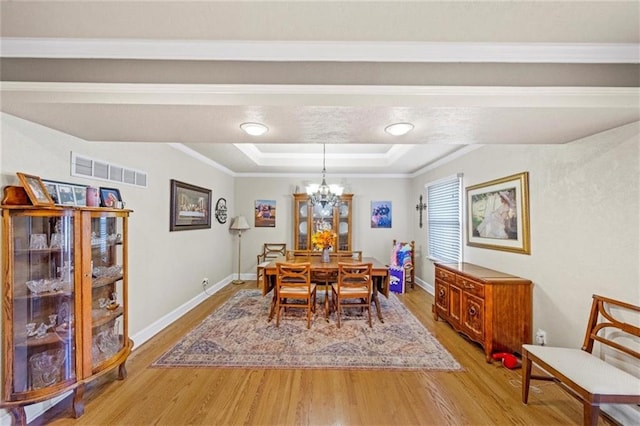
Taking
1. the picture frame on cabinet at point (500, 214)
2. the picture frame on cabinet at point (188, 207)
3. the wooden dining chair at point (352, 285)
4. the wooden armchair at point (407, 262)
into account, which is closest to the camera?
the picture frame on cabinet at point (500, 214)

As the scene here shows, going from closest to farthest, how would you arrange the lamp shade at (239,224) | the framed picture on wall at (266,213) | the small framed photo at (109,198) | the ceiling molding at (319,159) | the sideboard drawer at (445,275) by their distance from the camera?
the small framed photo at (109,198)
the sideboard drawer at (445,275)
the ceiling molding at (319,159)
the lamp shade at (239,224)
the framed picture on wall at (266,213)

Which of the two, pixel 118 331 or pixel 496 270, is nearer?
pixel 118 331

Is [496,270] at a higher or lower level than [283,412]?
higher

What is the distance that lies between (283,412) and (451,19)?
8.97ft

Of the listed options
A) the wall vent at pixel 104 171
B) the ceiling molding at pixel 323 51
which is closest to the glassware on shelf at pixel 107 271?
the wall vent at pixel 104 171

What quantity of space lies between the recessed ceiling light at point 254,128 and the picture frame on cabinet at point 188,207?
6.95ft

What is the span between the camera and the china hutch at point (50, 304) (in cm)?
175

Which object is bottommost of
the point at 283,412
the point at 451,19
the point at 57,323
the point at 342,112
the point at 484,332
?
the point at 283,412

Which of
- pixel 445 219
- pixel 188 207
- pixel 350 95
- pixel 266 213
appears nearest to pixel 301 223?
pixel 266 213

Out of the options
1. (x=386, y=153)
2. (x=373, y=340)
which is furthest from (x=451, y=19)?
(x=386, y=153)

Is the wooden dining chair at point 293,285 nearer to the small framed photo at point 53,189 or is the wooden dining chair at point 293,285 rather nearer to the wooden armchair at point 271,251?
the small framed photo at point 53,189

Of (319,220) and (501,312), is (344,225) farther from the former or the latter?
(501,312)

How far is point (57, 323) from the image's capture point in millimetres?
1976

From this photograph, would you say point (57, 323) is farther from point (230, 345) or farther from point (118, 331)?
point (230, 345)
